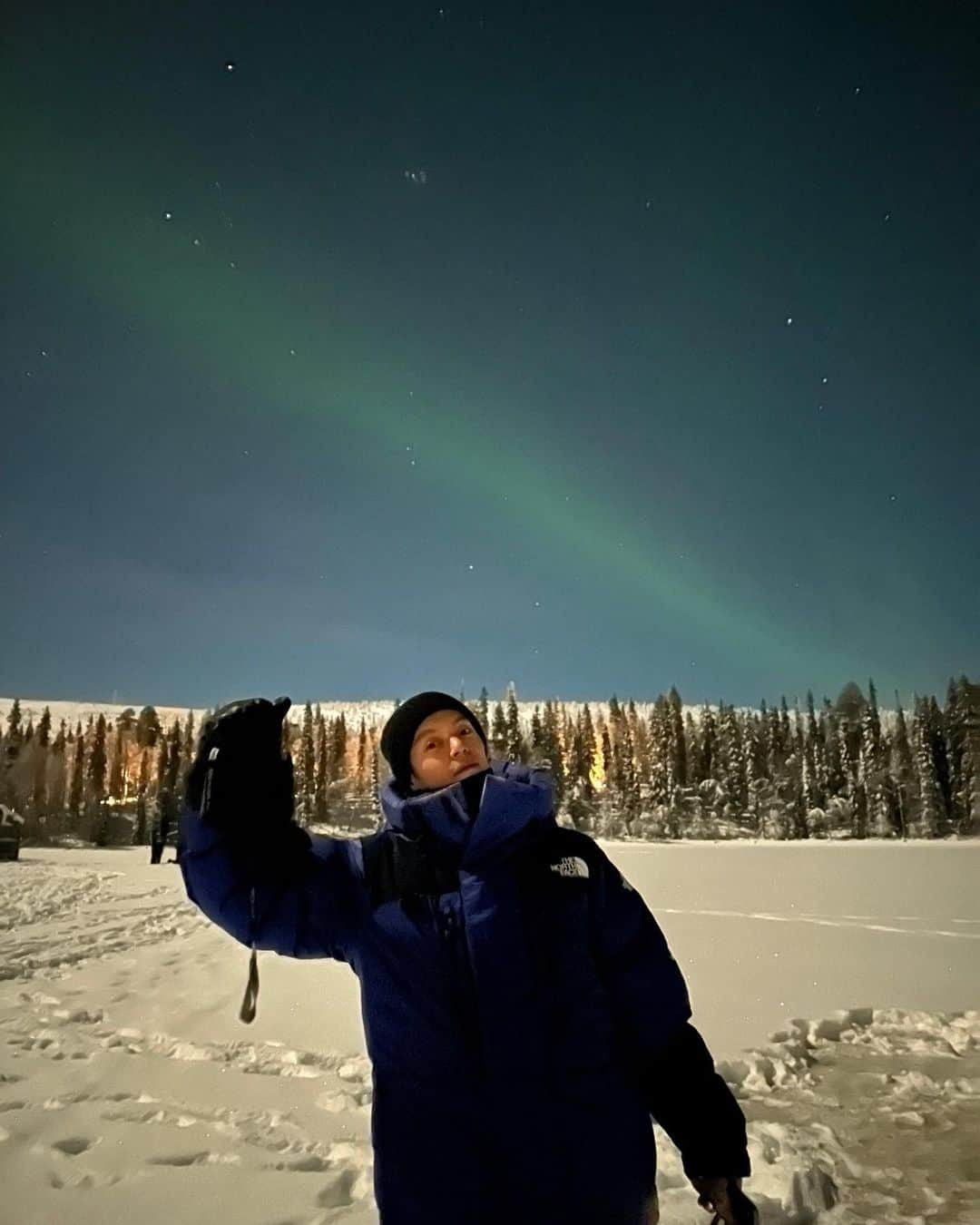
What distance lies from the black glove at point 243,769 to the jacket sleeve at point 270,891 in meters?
0.04

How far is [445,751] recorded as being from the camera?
241cm

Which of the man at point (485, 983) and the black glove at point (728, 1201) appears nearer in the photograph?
the man at point (485, 983)

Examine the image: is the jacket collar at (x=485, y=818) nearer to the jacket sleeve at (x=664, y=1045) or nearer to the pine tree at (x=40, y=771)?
the jacket sleeve at (x=664, y=1045)

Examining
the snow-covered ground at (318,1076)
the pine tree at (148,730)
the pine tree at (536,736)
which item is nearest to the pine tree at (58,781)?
the pine tree at (148,730)

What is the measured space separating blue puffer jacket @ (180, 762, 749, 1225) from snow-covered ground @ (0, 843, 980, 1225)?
15 cm

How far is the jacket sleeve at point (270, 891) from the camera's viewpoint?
6.82ft

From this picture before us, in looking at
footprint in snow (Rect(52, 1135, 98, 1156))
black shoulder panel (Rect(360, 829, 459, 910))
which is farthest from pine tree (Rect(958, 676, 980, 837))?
black shoulder panel (Rect(360, 829, 459, 910))

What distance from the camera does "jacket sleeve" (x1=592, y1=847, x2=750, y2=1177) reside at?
6.42 feet

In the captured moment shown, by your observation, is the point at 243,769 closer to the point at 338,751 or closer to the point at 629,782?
the point at 629,782

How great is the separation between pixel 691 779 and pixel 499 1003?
264ft

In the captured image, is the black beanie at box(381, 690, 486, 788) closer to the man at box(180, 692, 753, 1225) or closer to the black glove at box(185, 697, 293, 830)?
the man at box(180, 692, 753, 1225)

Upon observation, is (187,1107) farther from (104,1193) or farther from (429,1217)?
(429,1217)

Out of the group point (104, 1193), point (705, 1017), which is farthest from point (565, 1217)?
point (705, 1017)

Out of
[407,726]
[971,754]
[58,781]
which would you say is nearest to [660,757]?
[971,754]
